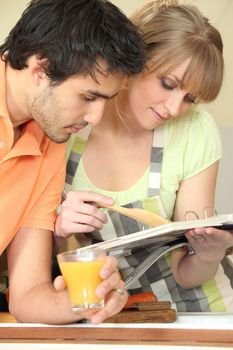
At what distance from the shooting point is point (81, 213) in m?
1.69

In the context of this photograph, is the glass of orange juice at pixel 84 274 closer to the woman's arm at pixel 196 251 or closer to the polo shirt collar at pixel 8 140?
the polo shirt collar at pixel 8 140

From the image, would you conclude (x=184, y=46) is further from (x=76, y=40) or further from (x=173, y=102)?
(x=76, y=40)

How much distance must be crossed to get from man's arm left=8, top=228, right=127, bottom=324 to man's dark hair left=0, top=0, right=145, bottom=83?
44 cm

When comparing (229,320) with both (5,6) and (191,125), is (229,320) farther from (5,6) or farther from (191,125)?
(5,6)

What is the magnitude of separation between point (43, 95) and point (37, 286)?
0.49 m

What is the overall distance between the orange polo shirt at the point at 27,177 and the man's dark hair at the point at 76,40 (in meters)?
0.13

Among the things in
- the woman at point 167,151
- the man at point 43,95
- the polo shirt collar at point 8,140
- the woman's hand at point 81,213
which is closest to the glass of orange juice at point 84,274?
the man at point 43,95

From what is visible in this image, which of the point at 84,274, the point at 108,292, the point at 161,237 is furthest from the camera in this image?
the point at 161,237

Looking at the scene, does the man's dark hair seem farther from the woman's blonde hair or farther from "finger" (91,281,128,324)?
"finger" (91,281,128,324)

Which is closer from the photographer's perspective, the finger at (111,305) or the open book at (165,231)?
the finger at (111,305)

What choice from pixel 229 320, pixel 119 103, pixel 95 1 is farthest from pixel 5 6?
pixel 229 320

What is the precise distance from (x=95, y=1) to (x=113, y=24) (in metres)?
0.09

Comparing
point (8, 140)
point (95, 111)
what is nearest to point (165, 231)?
point (95, 111)

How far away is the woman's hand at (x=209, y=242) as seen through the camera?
65.5 inches
